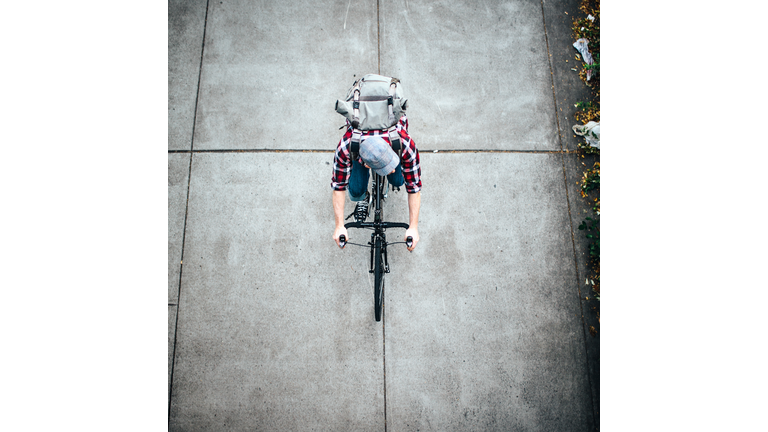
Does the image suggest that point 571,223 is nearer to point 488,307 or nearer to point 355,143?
point 488,307

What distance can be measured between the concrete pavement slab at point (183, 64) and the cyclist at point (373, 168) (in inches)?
90.5

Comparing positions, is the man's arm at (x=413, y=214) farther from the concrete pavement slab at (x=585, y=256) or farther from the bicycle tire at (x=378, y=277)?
the concrete pavement slab at (x=585, y=256)

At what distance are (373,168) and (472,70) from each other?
2.66 m

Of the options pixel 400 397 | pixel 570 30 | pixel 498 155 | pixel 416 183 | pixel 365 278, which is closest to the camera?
pixel 416 183

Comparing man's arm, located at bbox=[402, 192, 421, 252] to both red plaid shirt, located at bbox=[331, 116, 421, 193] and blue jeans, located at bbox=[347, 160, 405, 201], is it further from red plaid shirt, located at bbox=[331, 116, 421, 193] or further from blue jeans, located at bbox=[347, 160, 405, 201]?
blue jeans, located at bbox=[347, 160, 405, 201]

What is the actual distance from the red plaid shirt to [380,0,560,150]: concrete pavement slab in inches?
54.7

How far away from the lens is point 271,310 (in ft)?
12.2

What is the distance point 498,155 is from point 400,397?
2865 mm

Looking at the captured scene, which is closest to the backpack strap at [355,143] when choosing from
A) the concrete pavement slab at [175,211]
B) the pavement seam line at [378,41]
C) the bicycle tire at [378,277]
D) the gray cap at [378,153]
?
the gray cap at [378,153]

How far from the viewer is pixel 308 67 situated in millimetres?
4242

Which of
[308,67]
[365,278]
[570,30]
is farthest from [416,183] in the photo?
[570,30]

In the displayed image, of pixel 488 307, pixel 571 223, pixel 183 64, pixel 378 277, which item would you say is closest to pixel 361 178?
pixel 378 277

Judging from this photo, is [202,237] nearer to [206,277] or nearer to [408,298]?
[206,277]

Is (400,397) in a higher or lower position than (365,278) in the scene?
lower
